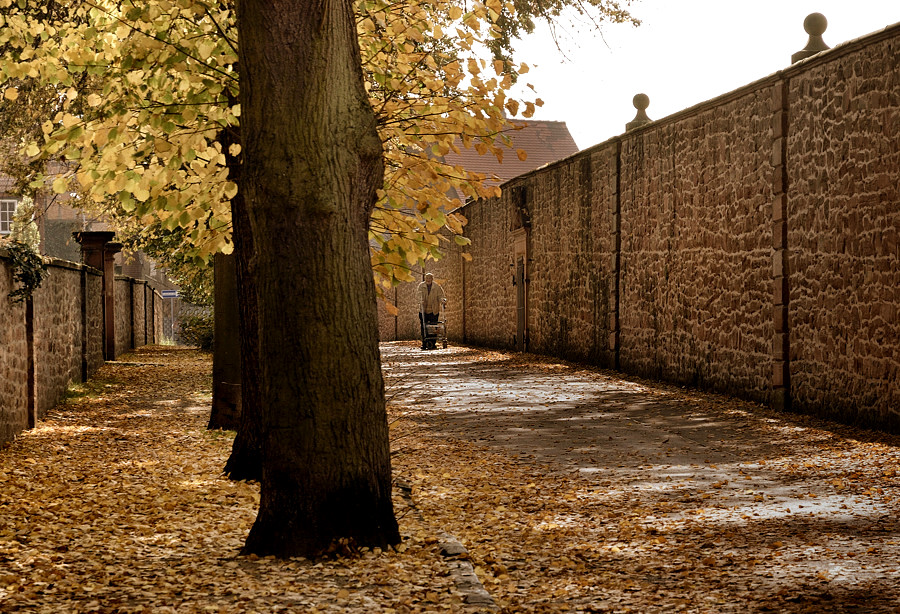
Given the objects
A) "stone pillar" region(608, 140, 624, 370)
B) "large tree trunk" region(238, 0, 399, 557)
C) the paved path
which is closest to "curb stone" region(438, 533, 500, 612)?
"large tree trunk" region(238, 0, 399, 557)

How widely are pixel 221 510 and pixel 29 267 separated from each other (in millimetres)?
4373

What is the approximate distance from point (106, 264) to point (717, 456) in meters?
14.5

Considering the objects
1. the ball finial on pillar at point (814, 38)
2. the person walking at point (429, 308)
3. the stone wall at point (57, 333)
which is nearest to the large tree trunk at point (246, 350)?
the stone wall at point (57, 333)

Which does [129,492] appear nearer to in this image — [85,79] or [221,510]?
[221,510]

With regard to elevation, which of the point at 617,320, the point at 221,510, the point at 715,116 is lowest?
the point at 221,510

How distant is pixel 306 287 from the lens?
467 cm

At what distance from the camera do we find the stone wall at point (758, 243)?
29.3ft

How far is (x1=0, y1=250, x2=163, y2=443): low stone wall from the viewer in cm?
873

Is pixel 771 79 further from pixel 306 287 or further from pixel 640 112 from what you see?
pixel 306 287

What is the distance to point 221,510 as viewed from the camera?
6.07m

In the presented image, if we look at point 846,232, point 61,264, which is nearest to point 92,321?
point 61,264

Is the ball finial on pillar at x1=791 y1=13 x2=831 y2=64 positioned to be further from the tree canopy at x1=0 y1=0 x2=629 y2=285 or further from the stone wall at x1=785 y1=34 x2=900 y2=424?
the tree canopy at x1=0 y1=0 x2=629 y2=285

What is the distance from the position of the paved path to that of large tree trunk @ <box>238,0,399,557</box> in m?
2.06

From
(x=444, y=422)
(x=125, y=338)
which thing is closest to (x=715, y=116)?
(x=444, y=422)
